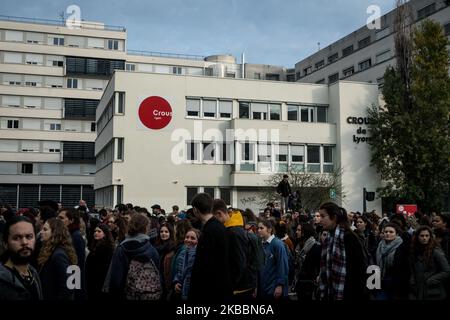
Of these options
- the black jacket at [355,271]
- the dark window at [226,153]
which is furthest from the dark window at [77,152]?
the black jacket at [355,271]

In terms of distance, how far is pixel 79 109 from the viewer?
62.4 metres

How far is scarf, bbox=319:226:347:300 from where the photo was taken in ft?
17.6

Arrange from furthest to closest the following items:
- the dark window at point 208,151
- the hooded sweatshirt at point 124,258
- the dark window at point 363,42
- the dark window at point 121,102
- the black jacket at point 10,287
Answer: the dark window at point 363,42, the dark window at point 208,151, the dark window at point 121,102, the hooded sweatshirt at point 124,258, the black jacket at point 10,287

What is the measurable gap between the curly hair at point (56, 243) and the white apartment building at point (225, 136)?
89.0 ft

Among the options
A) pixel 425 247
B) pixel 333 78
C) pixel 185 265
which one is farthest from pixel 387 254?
pixel 333 78

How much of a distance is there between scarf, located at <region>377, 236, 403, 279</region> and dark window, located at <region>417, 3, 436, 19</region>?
137 ft

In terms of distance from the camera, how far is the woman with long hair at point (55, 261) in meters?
5.09

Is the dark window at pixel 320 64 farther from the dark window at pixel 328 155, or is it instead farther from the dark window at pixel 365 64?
the dark window at pixel 328 155

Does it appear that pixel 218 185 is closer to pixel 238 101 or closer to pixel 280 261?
pixel 238 101

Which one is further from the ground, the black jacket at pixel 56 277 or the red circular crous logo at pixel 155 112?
the red circular crous logo at pixel 155 112

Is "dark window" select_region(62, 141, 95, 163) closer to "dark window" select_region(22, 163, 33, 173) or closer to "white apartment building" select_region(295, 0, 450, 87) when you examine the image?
"dark window" select_region(22, 163, 33, 173)

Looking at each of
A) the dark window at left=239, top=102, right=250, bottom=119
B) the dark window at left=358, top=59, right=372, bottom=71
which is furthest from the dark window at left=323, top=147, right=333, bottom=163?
the dark window at left=358, top=59, right=372, bottom=71

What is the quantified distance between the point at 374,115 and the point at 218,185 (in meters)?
13.4

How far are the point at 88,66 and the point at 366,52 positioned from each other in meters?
35.3
